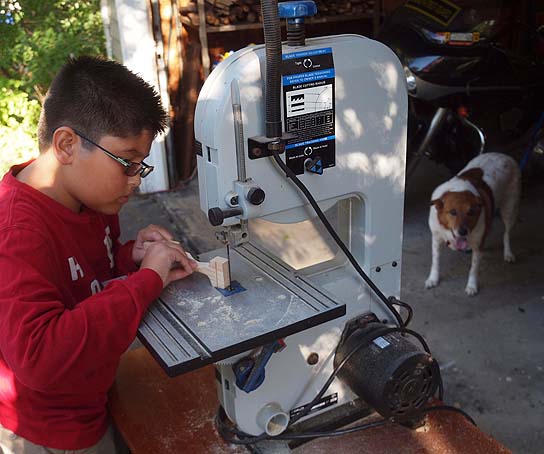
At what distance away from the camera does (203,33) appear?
4.54m

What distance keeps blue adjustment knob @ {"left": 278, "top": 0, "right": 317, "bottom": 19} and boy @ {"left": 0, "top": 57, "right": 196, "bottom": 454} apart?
353mm

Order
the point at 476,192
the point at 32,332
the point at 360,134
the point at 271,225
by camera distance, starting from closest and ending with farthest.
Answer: the point at 32,332 → the point at 360,134 → the point at 271,225 → the point at 476,192

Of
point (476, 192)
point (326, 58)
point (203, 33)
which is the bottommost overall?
point (476, 192)

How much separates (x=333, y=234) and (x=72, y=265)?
0.58 meters

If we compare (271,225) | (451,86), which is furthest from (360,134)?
(451,86)

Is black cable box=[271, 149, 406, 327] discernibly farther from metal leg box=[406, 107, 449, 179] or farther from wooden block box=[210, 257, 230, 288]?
metal leg box=[406, 107, 449, 179]

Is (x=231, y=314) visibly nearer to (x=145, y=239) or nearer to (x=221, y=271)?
(x=221, y=271)

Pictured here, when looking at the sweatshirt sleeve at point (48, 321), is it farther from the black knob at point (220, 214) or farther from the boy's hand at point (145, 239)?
the boy's hand at point (145, 239)

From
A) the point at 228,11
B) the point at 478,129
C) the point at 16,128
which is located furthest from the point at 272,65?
the point at 16,128

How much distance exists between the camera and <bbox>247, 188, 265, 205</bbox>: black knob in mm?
1206

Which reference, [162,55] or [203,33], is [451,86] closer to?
[203,33]

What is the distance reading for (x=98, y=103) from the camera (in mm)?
1265

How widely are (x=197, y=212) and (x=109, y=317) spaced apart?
11.2 ft

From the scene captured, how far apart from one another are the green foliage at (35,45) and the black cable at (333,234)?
4.93m
